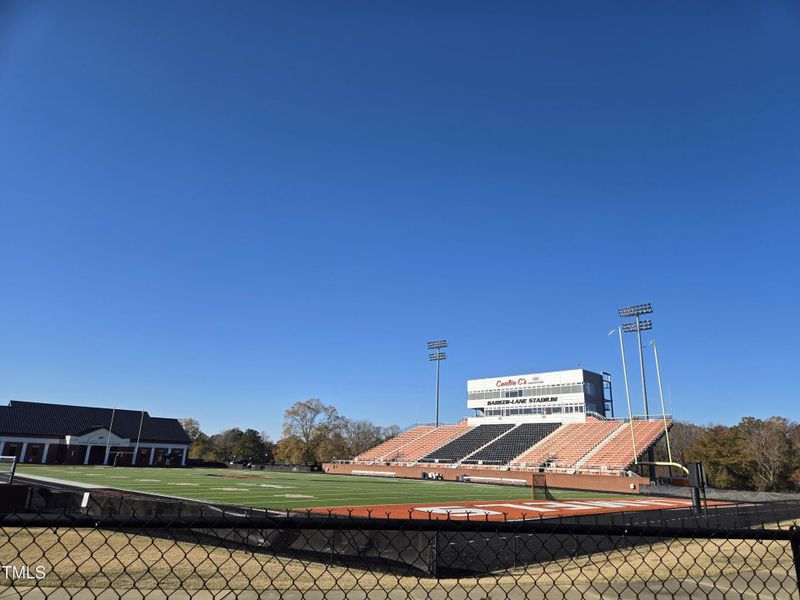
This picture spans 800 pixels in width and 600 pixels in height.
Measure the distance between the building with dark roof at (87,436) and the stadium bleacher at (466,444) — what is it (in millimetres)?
36436

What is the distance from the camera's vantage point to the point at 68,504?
640 inches

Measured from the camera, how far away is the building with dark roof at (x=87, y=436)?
61.3 meters

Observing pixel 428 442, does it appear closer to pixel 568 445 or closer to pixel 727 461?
pixel 568 445

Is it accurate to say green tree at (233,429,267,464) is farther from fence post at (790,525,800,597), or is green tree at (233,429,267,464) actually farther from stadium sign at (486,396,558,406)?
fence post at (790,525,800,597)

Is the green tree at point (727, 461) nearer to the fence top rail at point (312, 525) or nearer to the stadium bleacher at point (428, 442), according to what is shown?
the stadium bleacher at point (428, 442)

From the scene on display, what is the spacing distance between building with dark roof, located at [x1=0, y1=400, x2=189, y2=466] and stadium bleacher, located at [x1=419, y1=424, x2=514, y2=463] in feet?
120

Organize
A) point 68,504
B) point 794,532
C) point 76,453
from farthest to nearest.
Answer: point 76,453 < point 68,504 < point 794,532

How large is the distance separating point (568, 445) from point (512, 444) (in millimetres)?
6751

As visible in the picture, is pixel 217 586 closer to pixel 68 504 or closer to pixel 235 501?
pixel 68 504

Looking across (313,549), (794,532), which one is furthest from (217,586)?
(794,532)

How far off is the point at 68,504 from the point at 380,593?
13783 mm

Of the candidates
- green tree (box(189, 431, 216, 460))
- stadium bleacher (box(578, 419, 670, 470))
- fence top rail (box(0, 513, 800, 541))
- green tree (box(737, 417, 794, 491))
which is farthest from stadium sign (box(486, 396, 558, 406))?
fence top rail (box(0, 513, 800, 541))

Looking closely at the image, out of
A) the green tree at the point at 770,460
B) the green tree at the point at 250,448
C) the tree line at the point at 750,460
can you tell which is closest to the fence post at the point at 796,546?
the tree line at the point at 750,460

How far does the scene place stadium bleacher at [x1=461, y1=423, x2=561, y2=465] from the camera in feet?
180
